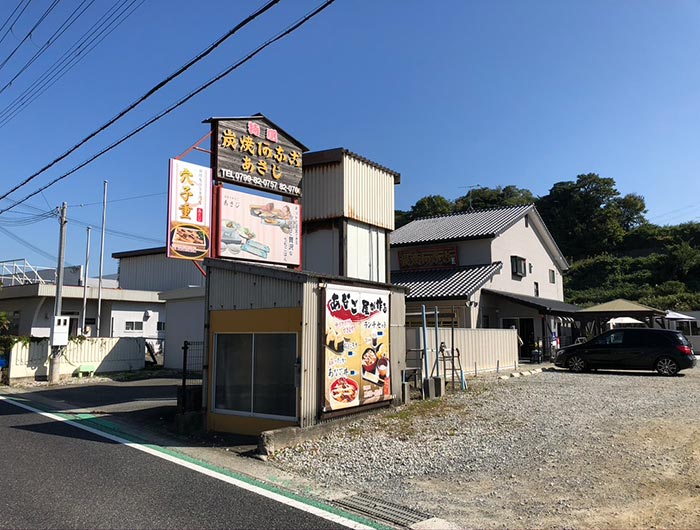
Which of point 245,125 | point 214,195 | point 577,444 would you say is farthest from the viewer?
point 245,125

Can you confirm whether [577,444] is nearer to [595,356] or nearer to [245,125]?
[245,125]

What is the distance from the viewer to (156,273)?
31.0 meters

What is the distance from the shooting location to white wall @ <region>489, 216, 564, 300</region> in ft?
92.0

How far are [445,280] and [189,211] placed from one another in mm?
16599

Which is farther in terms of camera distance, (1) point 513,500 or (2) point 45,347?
(2) point 45,347

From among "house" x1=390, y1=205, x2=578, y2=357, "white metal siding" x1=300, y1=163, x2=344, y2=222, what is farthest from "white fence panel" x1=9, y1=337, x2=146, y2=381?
"house" x1=390, y1=205, x2=578, y2=357

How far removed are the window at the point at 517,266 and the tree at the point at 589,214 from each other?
28.5m

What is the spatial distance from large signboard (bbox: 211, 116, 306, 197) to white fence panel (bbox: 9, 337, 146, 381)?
1119cm

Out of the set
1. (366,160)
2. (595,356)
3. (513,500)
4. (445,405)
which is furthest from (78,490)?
(595,356)

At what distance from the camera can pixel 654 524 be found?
5164 millimetres

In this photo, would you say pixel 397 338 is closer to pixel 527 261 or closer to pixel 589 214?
pixel 527 261

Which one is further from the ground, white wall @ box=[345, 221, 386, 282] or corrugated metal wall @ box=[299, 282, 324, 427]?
white wall @ box=[345, 221, 386, 282]

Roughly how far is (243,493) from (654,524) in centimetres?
439

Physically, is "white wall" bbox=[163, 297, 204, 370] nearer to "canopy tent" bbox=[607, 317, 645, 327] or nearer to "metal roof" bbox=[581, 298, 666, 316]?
"metal roof" bbox=[581, 298, 666, 316]
